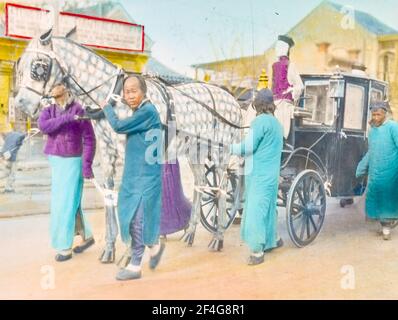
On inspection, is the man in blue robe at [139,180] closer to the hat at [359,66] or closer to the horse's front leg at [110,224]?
the horse's front leg at [110,224]

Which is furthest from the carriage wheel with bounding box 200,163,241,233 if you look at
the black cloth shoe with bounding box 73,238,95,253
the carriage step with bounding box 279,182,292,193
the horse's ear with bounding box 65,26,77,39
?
the horse's ear with bounding box 65,26,77,39

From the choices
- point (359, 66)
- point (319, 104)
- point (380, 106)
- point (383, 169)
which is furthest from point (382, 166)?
point (359, 66)

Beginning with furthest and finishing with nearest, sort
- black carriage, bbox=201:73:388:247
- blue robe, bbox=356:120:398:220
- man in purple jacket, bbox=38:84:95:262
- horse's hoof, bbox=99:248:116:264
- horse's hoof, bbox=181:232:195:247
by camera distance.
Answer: blue robe, bbox=356:120:398:220, black carriage, bbox=201:73:388:247, horse's hoof, bbox=181:232:195:247, horse's hoof, bbox=99:248:116:264, man in purple jacket, bbox=38:84:95:262

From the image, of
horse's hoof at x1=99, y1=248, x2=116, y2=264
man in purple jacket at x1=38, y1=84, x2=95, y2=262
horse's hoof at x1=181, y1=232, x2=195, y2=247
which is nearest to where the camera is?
man in purple jacket at x1=38, y1=84, x2=95, y2=262

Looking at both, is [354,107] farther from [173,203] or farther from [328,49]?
[173,203]

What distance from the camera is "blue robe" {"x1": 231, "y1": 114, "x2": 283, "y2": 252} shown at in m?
4.08

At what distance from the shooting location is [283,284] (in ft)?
13.4

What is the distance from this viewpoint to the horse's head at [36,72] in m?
3.78

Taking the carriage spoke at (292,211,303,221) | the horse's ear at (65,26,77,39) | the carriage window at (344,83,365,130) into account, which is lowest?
the carriage spoke at (292,211,303,221)

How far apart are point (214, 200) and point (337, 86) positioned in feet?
4.84

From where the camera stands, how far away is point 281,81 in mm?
Result: 4375

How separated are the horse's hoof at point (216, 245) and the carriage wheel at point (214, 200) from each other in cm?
9

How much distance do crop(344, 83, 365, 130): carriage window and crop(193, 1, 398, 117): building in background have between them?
0.17m

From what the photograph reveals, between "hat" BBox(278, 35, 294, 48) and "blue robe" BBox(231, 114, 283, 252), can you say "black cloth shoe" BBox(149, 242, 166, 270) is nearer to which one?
"blue robe" BBox(231, 114, 283, 252)
